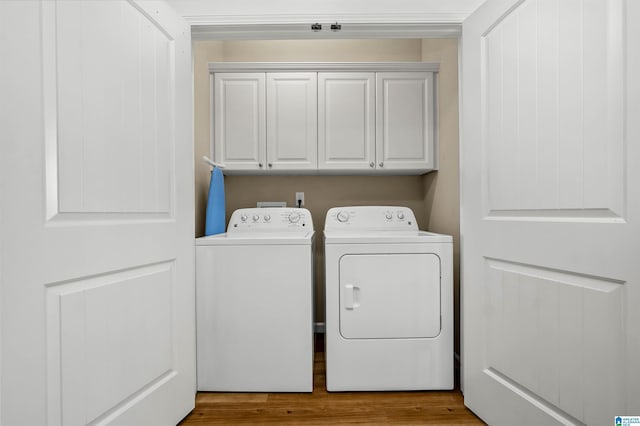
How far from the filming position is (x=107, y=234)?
3.41 feet

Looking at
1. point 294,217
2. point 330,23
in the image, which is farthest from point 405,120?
point 294,217

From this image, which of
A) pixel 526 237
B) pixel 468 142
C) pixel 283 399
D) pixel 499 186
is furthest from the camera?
pixel 283 399

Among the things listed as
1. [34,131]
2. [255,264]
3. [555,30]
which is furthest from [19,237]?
[555,30]

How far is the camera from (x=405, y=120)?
2262 millimetres

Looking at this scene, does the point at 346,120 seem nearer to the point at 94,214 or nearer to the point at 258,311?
the point at 258,311

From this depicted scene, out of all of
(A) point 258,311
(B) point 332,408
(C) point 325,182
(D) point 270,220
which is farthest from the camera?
(C) point 325,182

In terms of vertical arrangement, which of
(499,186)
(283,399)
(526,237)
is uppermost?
(499,186)

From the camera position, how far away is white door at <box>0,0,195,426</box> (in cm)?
80

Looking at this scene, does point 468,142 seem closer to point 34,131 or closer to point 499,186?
point 499,186

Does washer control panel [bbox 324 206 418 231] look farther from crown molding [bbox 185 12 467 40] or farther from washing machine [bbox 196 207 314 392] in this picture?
crown molding [bbox 185 12 467 40]

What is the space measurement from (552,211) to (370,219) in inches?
49.6

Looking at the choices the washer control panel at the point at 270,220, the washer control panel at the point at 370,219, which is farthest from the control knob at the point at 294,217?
the washer control panel at the point at 370,219

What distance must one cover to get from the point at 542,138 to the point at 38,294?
5.26ft

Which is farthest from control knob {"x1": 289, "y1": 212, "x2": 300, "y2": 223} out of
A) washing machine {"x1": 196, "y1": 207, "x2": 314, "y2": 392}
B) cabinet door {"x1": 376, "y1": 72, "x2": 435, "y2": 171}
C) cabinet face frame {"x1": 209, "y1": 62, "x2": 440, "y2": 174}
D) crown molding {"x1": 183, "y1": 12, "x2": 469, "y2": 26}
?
crown molding {"x1": 183, "y1": 12, "x2": 469, "y2": 26}
